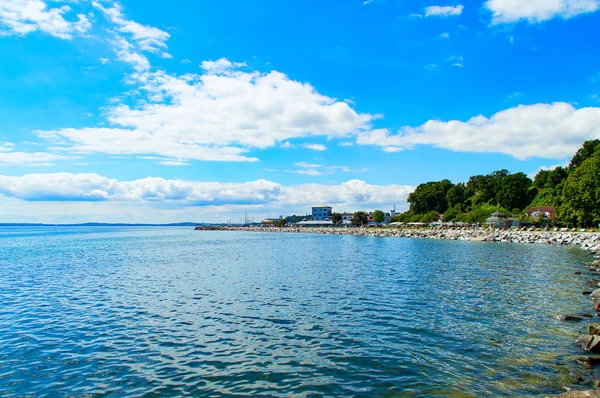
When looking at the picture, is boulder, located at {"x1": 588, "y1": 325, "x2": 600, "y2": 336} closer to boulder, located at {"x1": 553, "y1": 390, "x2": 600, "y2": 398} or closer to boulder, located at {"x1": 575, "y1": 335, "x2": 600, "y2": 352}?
boulder, located at {"x1": 575, "y1": 335, "x2": 600, "y2": 352}

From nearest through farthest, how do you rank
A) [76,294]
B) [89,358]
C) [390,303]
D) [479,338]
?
1. [89,358]
2. [479,338]
3. [390,303]
4. [76,294]

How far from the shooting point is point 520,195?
138 metres

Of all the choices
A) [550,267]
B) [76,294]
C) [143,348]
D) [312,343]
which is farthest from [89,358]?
[550,267]

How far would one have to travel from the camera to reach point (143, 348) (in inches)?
555

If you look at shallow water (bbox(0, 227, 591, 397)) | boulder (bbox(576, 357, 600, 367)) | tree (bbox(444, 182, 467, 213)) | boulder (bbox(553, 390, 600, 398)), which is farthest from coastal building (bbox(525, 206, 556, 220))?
boulder (bbox(553, 390, 600, 398))

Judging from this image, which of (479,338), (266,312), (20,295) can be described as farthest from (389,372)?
(20,295)

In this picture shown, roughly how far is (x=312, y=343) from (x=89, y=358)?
311 inches

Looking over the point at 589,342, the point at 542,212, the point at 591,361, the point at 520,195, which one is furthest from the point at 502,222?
the point at 591,361

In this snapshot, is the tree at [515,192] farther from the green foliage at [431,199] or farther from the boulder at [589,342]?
the boulder at [589,342]

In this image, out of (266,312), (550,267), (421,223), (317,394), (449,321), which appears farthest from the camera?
(421,223)

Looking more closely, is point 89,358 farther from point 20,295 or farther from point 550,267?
point 550,267

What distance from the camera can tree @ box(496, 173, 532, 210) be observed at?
138m

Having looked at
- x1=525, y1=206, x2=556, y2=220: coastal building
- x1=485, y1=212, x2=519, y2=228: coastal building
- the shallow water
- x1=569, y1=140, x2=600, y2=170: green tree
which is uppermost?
x1=569, y1=140, x2=600, y2=170: green tree

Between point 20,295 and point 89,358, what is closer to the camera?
point 89,358
